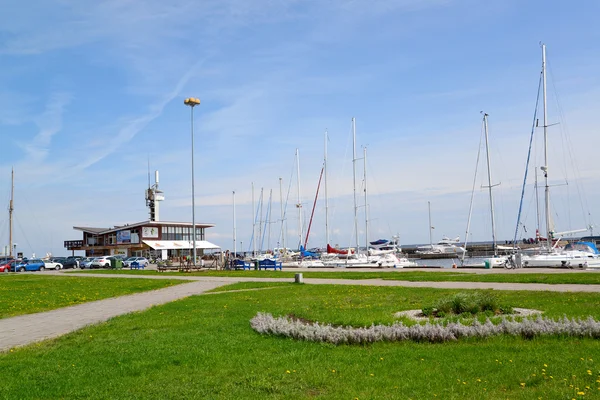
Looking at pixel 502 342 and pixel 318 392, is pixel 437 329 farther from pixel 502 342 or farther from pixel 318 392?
pixel 318 392

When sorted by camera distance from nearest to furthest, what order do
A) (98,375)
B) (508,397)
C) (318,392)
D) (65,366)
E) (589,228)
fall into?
(508,397), (318,392), (98,375), (65,366), (589,228)

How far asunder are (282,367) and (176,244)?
268ft

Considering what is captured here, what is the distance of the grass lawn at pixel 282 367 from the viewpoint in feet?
22.9

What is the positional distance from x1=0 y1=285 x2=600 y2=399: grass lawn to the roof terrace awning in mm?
73658

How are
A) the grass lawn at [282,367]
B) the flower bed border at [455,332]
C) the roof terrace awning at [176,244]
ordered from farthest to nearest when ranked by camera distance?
1. the roof terrace awning at [176,244]
2. the flower bed border at [455,332]
3. the grass lawn at [282,367]

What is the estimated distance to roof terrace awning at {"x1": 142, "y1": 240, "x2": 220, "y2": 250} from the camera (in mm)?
84800

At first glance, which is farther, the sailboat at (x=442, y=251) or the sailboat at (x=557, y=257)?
the sailboat at (x=442, y=251)

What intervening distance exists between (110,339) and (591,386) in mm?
8734

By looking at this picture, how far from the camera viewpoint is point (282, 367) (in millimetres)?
8289

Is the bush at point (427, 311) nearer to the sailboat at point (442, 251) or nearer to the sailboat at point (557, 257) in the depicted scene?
the sailboat at point (557, 257)

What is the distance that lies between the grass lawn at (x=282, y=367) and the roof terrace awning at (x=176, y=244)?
2900 inches

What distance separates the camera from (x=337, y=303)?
1644cm

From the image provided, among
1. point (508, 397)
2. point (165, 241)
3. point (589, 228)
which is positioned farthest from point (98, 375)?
point (165, 241)

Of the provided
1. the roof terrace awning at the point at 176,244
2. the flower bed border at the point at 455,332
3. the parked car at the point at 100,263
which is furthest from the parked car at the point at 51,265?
the flower bed border at the point at 455,332
